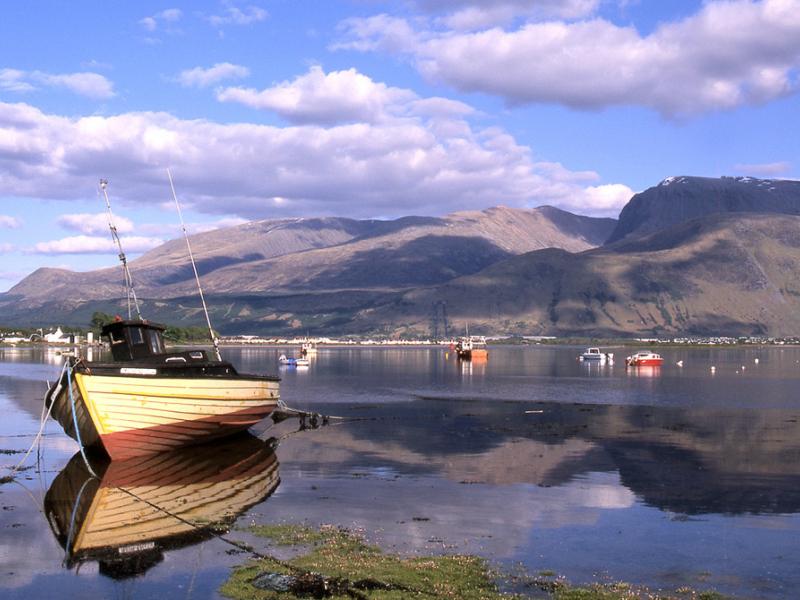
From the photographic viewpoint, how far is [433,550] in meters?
23.5

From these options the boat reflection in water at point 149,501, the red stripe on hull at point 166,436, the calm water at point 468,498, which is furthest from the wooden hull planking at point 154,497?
the red stripe on hull at point 166,436

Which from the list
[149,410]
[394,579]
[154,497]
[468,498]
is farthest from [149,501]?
[394,579]

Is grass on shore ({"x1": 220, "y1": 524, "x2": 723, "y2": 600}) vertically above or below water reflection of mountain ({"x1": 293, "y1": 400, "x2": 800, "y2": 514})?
above

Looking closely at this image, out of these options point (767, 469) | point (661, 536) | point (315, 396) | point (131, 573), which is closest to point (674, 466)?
point (767, 469)

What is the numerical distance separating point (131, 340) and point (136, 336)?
1.14ft

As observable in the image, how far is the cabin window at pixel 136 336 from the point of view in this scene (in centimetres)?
4375

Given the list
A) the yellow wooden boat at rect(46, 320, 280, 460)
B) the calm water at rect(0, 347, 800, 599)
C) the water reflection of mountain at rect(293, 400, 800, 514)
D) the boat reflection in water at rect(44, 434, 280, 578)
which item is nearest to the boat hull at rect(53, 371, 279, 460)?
the yellow wooden boat at rect(46, 320, 280, 460)

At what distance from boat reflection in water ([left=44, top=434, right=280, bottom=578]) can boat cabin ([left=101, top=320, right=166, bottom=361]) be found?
4977 millimetres

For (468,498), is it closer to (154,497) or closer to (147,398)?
(154,497)

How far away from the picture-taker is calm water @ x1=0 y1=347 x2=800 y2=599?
22.0 m

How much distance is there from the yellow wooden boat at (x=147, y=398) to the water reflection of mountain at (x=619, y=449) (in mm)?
4847

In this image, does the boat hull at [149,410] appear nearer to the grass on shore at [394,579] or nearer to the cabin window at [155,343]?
the cabin window at [155,343]

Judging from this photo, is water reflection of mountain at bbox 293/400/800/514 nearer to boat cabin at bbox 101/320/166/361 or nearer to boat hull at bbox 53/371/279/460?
boat hull at bbox 53/371/279/460

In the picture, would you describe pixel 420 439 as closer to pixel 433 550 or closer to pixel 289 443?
pixel 289 443
